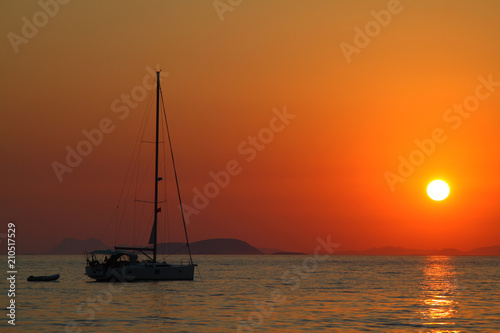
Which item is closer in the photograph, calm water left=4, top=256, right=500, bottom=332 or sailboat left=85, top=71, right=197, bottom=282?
calm water left=4, top=256, right=500, bottom=332

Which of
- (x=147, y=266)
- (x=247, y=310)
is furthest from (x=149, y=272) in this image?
(x=247, y=310)

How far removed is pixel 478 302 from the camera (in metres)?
76.6

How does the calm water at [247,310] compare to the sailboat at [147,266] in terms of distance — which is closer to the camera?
the calm water at [247,310]

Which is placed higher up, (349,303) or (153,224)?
(153,224)

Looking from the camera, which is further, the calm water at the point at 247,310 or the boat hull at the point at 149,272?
the boat hull at the point at 149,272

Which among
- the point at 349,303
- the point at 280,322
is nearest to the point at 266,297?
the point at 349,303

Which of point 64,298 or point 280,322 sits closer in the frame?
point 280,322

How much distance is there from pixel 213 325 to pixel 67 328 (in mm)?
10695

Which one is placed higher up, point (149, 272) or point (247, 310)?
point (149, 272)

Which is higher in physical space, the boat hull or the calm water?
the boat hull

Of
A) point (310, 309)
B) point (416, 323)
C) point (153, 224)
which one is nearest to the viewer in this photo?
point (416, 323)

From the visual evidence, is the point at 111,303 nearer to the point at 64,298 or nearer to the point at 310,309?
the point at 64,298

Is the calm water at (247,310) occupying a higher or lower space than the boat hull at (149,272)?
lower

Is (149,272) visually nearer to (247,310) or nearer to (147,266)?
(147,266)
